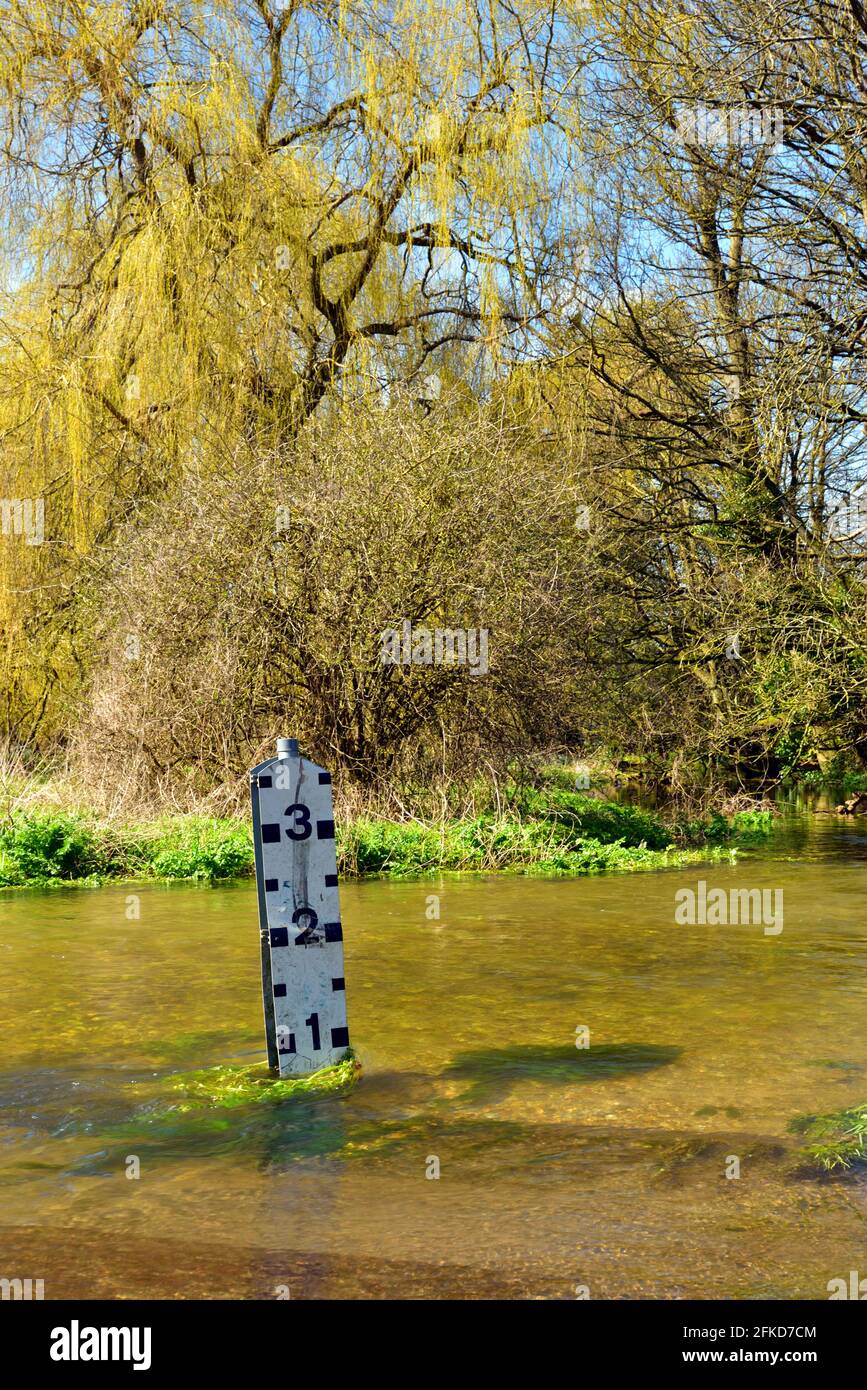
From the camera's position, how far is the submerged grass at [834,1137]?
5.27 meters

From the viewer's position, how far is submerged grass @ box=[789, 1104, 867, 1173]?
527 cm

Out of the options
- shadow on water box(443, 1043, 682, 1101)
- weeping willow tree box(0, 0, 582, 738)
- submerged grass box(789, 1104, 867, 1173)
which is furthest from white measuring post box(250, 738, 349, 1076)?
weeping willow tree box(0, 0, 582, 738)

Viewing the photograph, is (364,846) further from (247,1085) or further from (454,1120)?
(454,1120)

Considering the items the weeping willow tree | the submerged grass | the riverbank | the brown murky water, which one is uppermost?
the weeping willow tree

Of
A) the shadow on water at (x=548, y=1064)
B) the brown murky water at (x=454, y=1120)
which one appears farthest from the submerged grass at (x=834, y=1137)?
the shadow on water at (x=548, y=1064)

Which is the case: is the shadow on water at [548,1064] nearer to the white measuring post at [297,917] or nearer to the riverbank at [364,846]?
the white measuring post at [297,917]

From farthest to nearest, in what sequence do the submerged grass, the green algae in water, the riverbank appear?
the riverbank
the green algae in water
the submerged grass

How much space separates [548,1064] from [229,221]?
15.5 meters

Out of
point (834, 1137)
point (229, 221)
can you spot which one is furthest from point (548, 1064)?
Result: point (229, 221)

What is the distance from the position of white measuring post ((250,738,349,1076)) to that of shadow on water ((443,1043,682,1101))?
66 centimetres

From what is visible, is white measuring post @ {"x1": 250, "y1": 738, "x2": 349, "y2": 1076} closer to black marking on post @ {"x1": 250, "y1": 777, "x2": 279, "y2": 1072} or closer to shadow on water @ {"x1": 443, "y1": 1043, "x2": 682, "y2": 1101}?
black marking on post @ {"x1": 250, "y1": 777, "x2": 279, "y2": 1072}

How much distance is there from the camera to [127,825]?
1457 cm

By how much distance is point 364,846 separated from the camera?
14.3 meters
